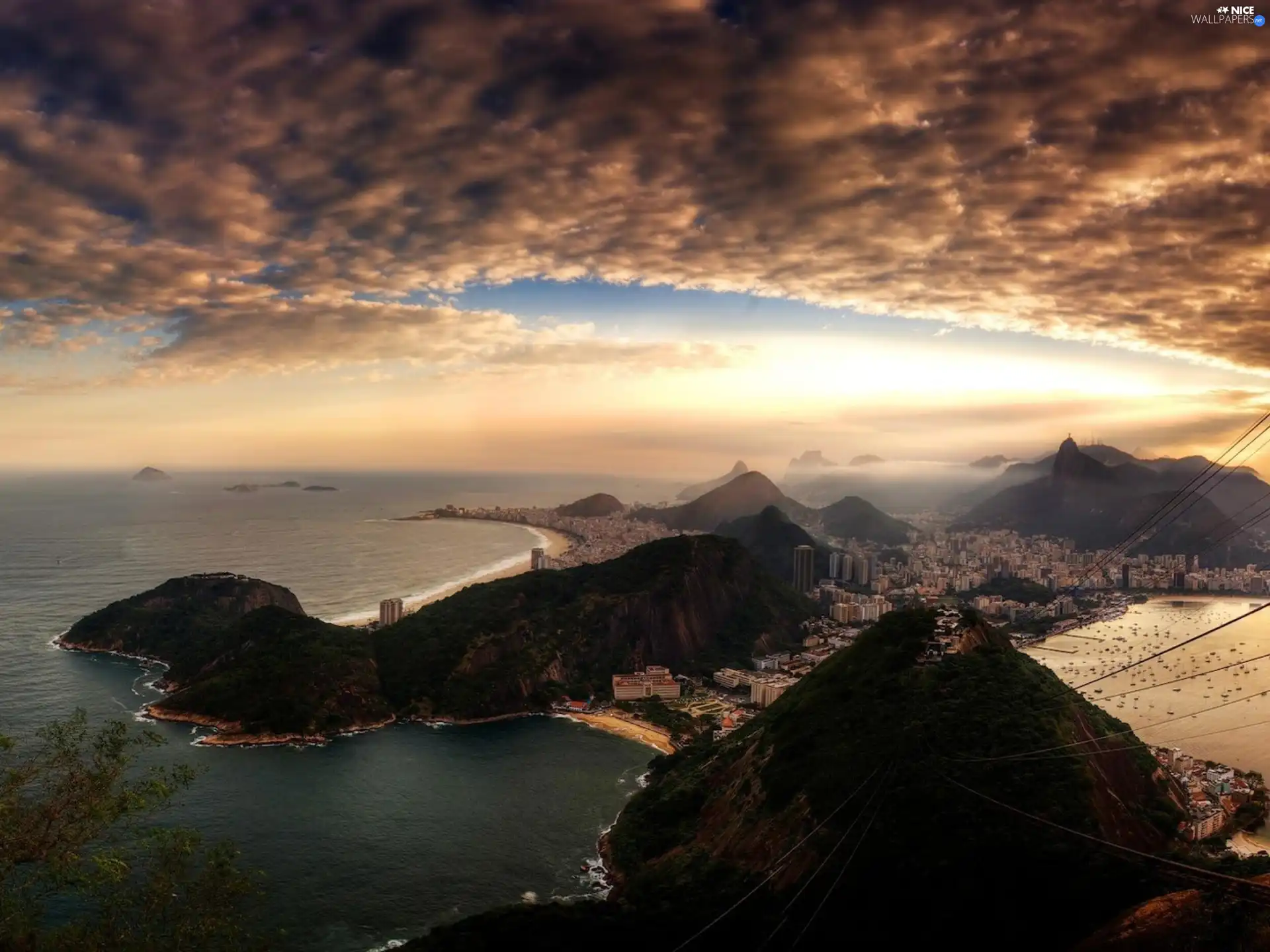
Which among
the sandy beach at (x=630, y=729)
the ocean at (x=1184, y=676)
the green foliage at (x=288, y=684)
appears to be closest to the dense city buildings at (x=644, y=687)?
the sandy beach at (x=630, y=729)

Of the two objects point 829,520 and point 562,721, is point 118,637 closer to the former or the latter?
point 562,721

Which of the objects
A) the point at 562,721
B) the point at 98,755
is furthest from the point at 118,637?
the point at 98,755

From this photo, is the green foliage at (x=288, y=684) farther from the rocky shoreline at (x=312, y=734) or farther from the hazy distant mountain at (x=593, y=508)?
the hazy distant mountain at (x=593, y=508)

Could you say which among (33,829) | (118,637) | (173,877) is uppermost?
(33,829)

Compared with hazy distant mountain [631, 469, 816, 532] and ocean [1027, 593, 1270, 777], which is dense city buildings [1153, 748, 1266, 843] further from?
hazy distant mountain [631, 469, 816, 532]

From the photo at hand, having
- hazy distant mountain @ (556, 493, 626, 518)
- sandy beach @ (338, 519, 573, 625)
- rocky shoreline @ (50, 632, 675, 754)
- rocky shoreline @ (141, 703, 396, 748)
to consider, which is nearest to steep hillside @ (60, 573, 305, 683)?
rocky shoreline @ (50, 632, 675, 754)
